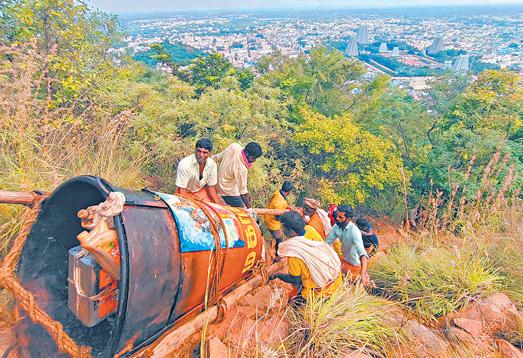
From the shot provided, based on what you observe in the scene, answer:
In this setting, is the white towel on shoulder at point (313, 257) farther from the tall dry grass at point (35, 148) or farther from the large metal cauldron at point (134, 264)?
the tall dry grass at point (35, 148)

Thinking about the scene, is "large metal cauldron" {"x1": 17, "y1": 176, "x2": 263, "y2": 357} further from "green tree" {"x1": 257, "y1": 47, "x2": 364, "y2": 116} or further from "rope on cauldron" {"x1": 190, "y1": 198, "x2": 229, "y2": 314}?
"green tree" {"x1": 257, "y1": 47, "x2": 364, "y2": 116}

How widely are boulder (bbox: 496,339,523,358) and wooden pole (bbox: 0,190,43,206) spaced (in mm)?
3824

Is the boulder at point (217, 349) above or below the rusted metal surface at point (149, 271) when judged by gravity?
below

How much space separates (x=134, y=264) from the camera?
1.41 metres

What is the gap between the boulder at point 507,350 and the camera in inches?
103

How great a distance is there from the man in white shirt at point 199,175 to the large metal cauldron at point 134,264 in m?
1.29

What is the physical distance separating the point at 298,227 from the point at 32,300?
2.50 m

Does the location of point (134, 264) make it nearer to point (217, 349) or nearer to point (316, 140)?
point (217, 349)

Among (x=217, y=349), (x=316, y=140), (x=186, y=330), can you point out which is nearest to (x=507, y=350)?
(x=217, y=349)

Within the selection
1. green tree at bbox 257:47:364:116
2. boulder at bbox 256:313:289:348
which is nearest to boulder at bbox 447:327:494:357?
boulder at bbox 256:313:289:348

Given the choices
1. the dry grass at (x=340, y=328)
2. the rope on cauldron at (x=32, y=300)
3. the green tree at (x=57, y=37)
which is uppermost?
the green tree at (x=57, y=37)

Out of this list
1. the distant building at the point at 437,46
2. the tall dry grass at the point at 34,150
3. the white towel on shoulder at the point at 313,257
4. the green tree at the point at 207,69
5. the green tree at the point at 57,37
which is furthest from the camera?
the distant building at the point at 437,46

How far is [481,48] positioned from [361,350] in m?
89.2

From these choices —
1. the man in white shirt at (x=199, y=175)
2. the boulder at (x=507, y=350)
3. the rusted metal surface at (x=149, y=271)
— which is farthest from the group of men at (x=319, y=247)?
the rusted metal surface at (x=149, y=271)
